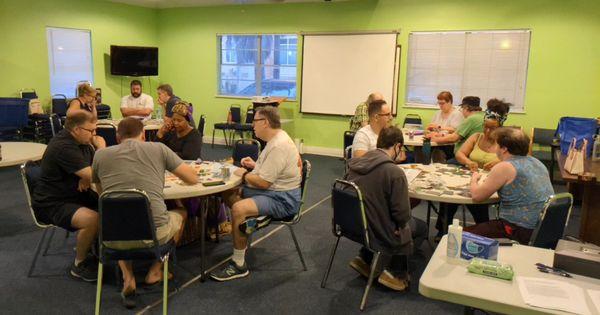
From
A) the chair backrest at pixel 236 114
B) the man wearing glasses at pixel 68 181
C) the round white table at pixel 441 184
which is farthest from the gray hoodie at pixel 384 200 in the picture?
the chair backrest at pixel 236 114

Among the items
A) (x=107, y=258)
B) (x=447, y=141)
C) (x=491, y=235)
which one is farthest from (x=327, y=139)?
(x=107, y=258)

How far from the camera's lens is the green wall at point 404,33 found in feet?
21.5

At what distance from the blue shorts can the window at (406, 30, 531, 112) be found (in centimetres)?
478

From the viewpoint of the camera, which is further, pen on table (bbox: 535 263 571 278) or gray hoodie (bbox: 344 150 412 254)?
gray hoodie (bbox: 344 150 412 254)

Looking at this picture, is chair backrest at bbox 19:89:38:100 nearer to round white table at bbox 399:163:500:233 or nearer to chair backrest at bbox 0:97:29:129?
chair backrest at bbox 0:97:29:129

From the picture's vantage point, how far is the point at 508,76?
6.95 metres

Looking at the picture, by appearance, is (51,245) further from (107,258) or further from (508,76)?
(508,76)

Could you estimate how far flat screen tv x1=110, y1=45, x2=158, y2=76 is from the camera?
8.71 meters

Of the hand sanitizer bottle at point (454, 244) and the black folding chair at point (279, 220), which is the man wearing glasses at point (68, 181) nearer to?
the black folding chair at point (279, 220)

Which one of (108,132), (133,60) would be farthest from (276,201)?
(133,60)

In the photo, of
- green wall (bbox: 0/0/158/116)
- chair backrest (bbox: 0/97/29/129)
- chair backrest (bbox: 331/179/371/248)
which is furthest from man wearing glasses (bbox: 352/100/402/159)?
green wall (bbox: 0/0/158/116)

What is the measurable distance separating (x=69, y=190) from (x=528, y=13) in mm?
6326

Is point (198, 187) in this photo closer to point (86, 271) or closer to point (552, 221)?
point (86, 271)

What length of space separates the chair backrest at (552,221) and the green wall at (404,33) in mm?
4853
